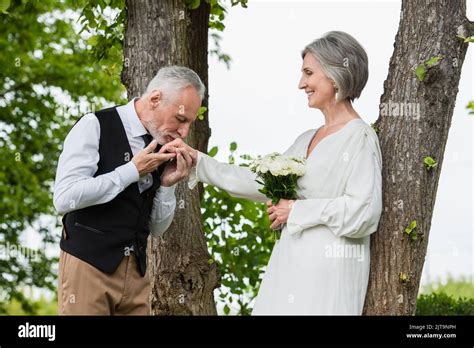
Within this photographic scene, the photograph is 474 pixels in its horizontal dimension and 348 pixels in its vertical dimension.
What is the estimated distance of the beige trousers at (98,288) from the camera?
4.15m

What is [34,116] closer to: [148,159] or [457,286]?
[457,286]

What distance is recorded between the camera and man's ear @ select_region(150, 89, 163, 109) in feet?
14.2

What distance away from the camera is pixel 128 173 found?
4.12 m

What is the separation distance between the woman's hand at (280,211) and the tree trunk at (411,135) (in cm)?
74

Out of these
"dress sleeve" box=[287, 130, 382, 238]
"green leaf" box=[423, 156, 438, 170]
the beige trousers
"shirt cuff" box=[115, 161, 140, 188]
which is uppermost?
"green leaf" box=[423, 156, 438, 170]

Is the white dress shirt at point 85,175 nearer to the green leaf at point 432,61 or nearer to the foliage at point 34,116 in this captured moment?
the green leaf at point 432,61

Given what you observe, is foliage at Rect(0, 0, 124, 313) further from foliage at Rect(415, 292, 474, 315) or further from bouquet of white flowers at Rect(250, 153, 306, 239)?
bouquet of white flowers at Rect(250, 153, 306, 239)

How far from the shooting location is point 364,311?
5109 mm

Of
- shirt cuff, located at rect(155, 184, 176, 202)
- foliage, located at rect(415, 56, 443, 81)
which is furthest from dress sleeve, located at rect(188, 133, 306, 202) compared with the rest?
foliage, located at rect(415, 56, 443, 81)

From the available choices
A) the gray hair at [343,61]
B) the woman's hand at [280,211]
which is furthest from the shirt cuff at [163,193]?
the gray hair at [343,61]

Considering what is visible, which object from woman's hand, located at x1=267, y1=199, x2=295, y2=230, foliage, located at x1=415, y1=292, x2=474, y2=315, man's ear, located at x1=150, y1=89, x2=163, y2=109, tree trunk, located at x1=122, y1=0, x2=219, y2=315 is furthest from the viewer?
foliage, located at x1=415, y1=292, x2=474, y2=315

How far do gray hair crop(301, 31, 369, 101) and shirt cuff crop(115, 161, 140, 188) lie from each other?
4.40ft

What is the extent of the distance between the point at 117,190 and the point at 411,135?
2181 mm
